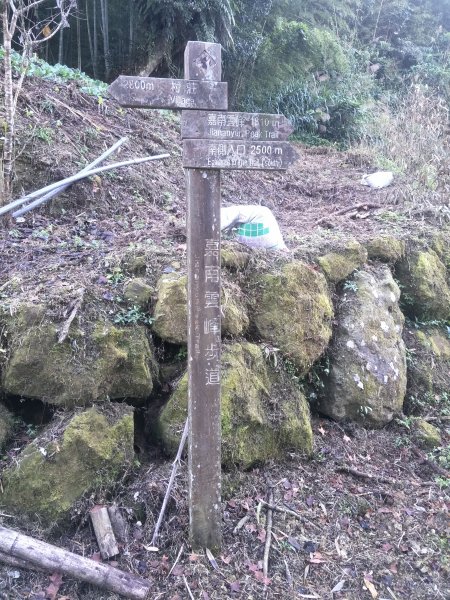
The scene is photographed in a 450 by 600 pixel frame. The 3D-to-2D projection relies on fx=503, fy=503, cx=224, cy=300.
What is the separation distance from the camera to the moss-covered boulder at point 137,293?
361 cm

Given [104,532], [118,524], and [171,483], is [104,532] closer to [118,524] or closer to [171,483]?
[118,524]

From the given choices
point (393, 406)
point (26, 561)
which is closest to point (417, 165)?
point (393, 406)

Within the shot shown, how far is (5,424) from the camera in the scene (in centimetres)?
324

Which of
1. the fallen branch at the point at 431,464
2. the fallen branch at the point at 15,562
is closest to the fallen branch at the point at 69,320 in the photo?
the fallen branch at the point at 15,562

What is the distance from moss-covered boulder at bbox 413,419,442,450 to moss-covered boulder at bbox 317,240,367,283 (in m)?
1.50

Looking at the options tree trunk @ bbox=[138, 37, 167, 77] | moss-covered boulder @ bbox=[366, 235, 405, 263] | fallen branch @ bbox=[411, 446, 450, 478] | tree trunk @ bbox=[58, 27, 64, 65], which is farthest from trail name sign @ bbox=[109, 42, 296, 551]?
tree trunk @ bbox=[58, 27, 64, 65]

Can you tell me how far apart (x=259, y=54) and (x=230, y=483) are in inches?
398

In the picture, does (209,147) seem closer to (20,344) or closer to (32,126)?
(20,344)

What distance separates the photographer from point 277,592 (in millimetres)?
2881

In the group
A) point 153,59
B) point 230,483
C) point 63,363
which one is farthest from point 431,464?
point 153,59

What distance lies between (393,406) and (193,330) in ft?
8.27

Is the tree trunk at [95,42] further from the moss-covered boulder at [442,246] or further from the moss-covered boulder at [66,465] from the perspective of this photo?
the moss-covered boulder at [66,465]

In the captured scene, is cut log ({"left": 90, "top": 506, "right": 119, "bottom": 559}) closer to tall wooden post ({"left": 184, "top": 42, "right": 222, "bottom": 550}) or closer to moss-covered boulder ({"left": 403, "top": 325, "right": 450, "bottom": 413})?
tall wooden post ({"left": 184, "top": 42, "right": 222, "bottom": 550})

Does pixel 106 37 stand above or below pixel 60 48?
above
